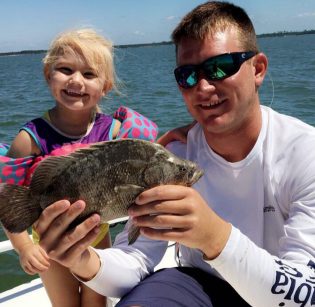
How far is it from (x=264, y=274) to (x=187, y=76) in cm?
118

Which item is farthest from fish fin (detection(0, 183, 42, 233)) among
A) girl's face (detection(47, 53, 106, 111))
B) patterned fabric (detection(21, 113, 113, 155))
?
girl's face (detection(47, 53, 106, 111))

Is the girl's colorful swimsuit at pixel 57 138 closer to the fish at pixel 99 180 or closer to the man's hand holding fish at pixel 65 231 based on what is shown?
the man's hand holding fish at pixel 65 231

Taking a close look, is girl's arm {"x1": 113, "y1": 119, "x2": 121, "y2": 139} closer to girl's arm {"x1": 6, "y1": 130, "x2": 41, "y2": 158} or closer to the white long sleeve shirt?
girl's arm {"x1": 6, "y1": 130, "x2": 41, "y2": 158}

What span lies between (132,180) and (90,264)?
2.54ft

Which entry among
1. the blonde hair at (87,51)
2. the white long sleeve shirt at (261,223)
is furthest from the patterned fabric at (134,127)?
the white long sleeve shirt at (261,223)

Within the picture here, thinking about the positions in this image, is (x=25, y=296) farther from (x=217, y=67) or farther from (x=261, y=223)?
(x=217, y=67)

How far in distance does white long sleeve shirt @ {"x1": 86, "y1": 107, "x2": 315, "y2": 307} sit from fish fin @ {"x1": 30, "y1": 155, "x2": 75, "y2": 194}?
71cm

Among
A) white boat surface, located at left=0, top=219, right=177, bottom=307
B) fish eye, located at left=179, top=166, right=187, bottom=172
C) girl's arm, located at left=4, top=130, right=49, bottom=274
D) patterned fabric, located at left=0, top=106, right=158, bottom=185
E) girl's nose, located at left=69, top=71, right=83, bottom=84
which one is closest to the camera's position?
fish eye, located at left=179, top=166, right=187, bottom=172

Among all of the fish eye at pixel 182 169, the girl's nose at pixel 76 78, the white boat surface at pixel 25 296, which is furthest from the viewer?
the white boat surface at pixel 25 296

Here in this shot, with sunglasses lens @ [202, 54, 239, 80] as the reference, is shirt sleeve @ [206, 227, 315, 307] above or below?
below

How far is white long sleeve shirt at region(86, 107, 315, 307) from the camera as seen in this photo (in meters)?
2.07

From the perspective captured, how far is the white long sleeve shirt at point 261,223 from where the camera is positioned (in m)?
2.07

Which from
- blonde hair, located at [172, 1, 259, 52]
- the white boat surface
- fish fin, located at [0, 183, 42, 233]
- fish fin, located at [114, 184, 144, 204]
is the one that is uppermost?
blonde hair, located at [172, 1, 259, 52]

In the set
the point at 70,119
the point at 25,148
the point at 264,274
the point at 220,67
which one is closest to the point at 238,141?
the point at 220,67
